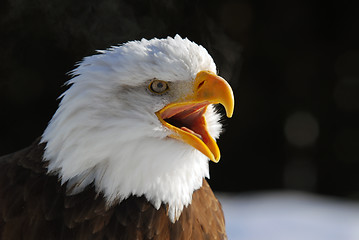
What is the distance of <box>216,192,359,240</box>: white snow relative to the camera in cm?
360

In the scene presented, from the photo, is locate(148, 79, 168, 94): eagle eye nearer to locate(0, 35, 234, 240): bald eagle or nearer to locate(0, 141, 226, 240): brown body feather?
locate(0, 35, 234, 240): bald eagle

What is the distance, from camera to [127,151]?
1.37 m

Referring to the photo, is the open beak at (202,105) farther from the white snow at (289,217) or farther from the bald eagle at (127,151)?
the white snow at (289,217)

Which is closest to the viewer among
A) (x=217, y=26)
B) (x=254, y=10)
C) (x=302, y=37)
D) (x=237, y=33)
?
(x=217, y=26)

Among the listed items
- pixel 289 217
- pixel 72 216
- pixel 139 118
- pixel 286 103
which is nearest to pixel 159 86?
pixel 139 118

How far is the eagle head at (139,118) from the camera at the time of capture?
53.4 inches

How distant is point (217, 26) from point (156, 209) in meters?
1.59

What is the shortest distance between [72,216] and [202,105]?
484 mm

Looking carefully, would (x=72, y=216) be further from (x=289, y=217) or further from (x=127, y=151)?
(x=289, y=217)

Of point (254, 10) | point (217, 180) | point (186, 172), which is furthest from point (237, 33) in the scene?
point (186, 172)

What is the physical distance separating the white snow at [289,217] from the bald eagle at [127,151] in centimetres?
205

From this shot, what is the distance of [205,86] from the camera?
136 cm

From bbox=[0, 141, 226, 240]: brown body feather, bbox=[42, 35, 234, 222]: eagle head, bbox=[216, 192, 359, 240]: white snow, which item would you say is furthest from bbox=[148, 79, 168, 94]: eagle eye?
bbox=[216, 192, 359, 240]: white snow

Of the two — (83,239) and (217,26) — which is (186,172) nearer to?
(83,239)
